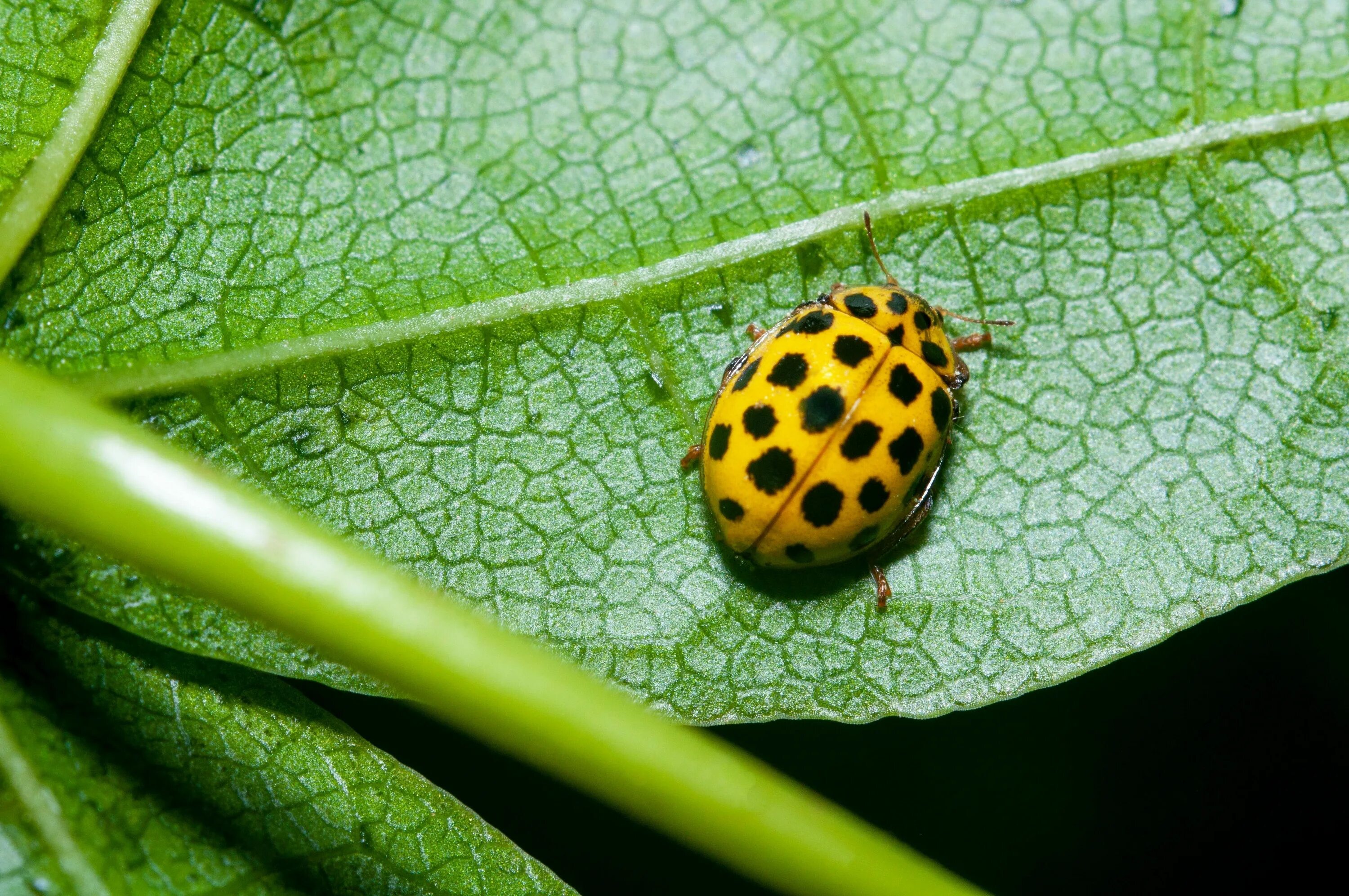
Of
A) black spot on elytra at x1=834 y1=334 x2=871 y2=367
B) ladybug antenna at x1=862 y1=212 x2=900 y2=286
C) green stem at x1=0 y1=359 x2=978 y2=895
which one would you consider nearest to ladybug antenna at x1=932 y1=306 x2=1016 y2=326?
ladybug antenna at x1=862 y1=212 x2=900 y2=286

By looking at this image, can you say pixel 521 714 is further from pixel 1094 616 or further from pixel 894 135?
pixel 894 135

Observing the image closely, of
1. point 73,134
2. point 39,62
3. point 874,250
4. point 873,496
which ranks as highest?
point 39,62

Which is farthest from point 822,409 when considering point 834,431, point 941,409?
point 941,409

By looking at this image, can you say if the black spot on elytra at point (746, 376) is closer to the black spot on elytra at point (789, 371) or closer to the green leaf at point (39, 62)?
the black spot on elytra at point (789, 371)

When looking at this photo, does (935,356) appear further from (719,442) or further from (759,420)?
(719,442)

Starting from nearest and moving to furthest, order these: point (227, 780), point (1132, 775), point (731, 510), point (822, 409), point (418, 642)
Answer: point (418, 642) → point (227, 780) → point (731, 510) → point (822, 409) → point (1132, 775)
